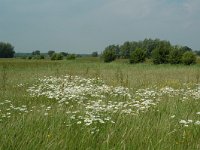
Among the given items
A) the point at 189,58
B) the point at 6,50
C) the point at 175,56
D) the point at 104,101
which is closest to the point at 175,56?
the point at 175,56

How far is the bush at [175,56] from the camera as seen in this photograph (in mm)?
70262

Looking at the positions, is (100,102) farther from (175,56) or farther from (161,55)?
(161,55)

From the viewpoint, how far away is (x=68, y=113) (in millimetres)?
6059

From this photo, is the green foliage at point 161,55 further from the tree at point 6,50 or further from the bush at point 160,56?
the tree at point 6,50

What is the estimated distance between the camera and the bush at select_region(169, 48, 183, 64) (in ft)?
231

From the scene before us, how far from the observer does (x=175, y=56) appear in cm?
7106

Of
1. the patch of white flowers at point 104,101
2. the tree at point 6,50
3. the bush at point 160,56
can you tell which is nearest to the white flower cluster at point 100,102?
the patch of white flowers at point 104,101

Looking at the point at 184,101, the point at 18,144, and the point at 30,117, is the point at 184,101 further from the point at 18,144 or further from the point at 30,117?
the point at 18,144

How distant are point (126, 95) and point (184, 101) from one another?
189 centimetres

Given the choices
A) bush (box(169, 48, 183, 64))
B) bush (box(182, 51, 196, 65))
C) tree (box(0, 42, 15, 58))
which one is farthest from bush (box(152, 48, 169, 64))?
tree (box(0, 42, 15, 58))

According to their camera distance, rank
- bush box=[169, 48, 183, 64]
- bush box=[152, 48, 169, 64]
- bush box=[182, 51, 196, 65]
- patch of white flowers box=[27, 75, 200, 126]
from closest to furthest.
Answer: patch of white flowers box=[27, 75, 200, 126], bush box=[182, 51, 196, 65], bush box=[169, 48, 183, 64], bush box=[152, 48, 169, 64]

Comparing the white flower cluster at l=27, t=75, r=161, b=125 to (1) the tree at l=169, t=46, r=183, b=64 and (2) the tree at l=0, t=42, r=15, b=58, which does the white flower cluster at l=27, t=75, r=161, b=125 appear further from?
(2) the tree at l=0, t=42, r=15, b=58

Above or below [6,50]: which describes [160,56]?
below

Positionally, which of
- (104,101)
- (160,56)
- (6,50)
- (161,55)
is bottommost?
(104,101)
